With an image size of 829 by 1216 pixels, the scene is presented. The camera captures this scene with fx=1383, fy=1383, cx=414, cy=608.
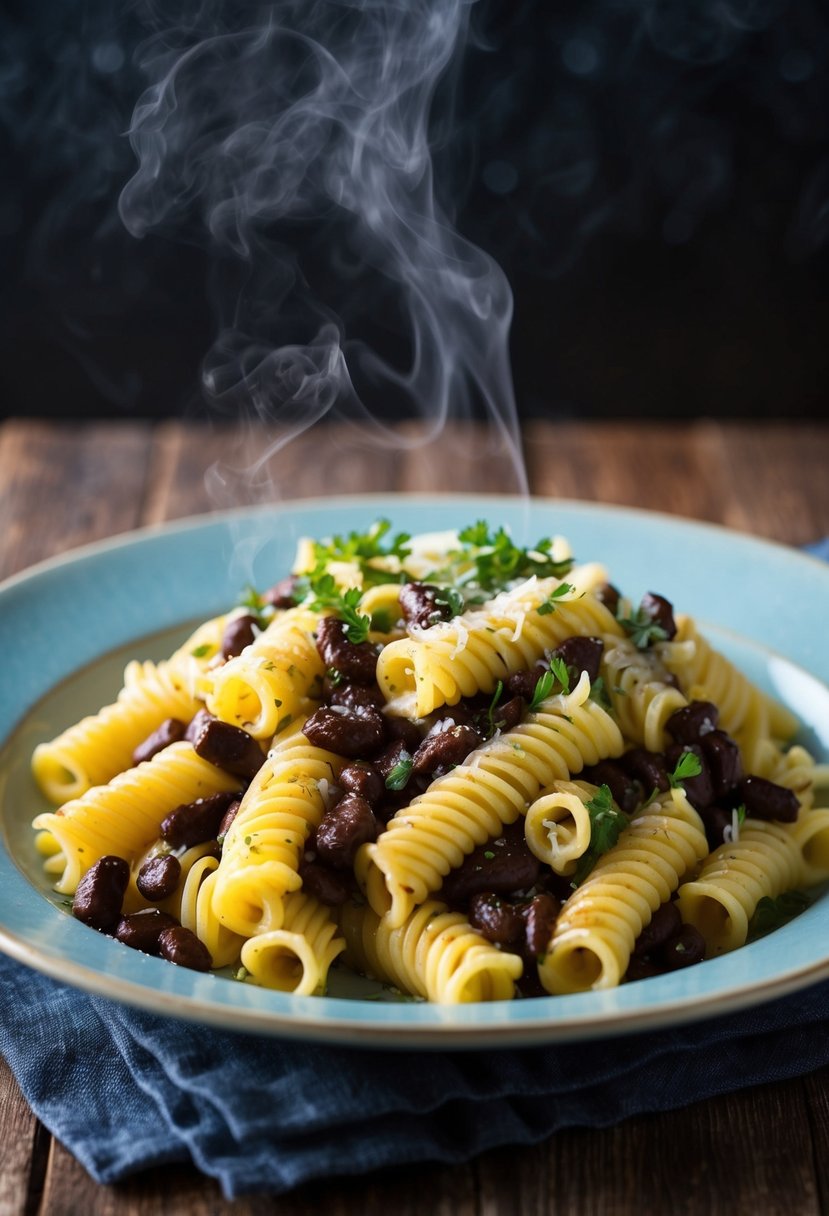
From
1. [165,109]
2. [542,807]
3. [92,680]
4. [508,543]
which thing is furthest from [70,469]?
[542,807]

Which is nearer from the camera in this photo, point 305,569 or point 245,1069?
point 245,1069

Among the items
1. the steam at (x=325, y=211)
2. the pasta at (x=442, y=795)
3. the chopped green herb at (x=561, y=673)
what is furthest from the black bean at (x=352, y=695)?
the steam at (x=325, y=211)

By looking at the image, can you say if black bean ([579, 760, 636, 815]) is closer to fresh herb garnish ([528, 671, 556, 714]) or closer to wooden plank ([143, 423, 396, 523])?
fresh herb garnish ([528, 671, 556, 714])

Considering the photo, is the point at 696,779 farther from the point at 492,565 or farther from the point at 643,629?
the point at 492,565

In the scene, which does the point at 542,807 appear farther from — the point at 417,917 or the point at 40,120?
the point at 40,120

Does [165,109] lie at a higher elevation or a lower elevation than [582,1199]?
higher

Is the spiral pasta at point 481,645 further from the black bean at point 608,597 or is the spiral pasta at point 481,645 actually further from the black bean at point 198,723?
the black bean at point 198,723

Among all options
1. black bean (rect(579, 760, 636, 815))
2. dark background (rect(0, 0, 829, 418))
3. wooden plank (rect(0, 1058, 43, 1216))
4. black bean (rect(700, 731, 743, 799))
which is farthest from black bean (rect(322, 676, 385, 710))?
dark background (rect(0, 0, 829, 418))
